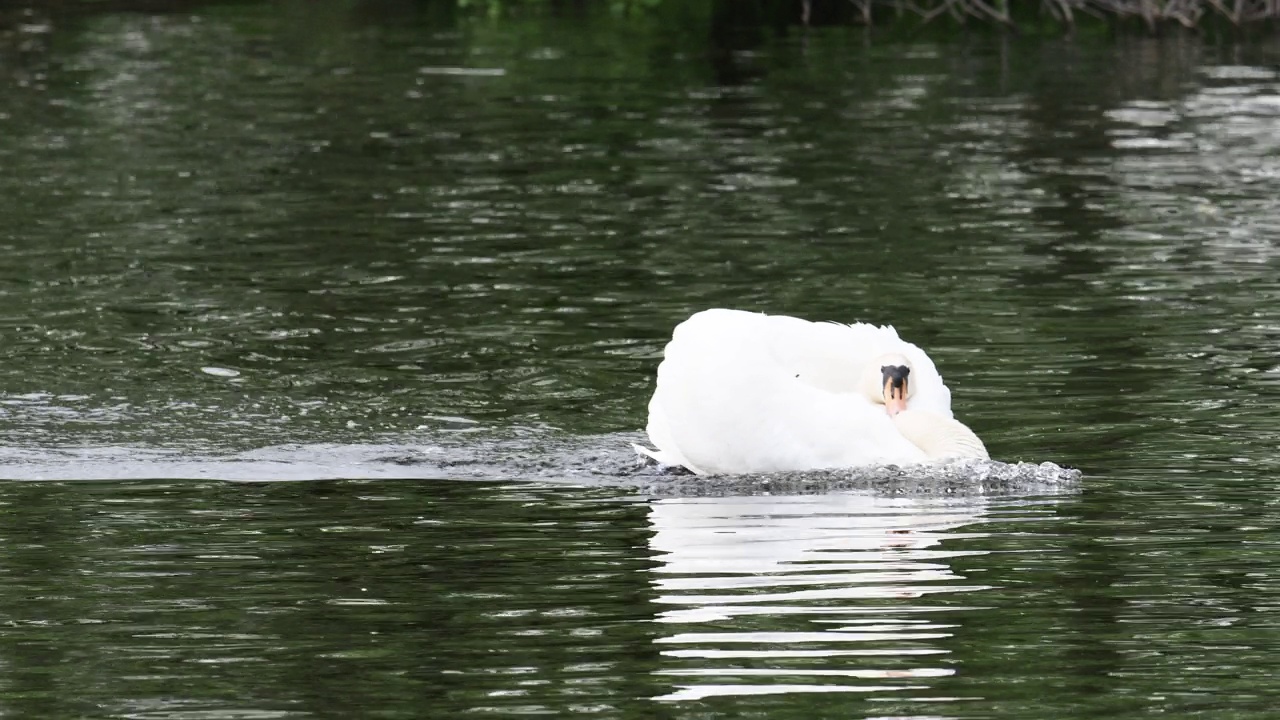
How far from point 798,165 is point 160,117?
882cm

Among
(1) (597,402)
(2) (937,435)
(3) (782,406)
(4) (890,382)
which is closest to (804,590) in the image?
(3) (782,406)

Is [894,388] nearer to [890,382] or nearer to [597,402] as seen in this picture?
[890,382]

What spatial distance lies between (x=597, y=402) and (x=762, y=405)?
279 cm

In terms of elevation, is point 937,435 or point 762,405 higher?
point 762,405

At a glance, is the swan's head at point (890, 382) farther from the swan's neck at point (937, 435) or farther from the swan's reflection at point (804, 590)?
the swan's reflection at point (804, 590)

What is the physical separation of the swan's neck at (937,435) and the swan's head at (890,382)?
0.19 ft

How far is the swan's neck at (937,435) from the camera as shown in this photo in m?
11.2

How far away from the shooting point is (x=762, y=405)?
11328mm

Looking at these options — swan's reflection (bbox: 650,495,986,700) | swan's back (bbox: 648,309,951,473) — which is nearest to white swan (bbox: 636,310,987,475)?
swan's back (bbox: 648,309,951,473)

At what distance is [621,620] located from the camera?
8.89 m

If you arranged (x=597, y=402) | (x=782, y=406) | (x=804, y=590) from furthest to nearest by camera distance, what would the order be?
(x=597, y=402) → (x=782, y=406) → (x=804, y=590)

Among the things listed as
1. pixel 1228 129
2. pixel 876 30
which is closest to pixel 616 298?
pixel 1228 129

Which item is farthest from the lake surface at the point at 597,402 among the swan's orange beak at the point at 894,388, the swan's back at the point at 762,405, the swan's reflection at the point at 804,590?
the swan's orange beak at the point at 894,388

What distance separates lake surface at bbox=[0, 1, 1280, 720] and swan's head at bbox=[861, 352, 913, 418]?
0.44 m
